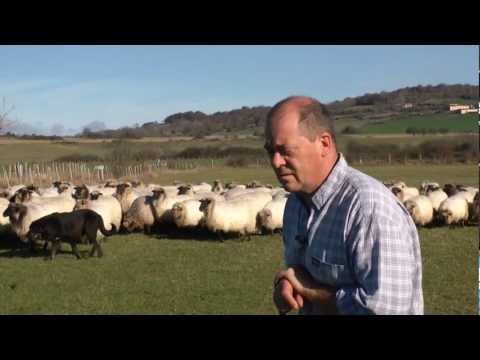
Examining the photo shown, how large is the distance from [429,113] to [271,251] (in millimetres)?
49161

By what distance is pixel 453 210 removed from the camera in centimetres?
1823

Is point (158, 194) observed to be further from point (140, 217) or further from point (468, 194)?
point (468, 194)

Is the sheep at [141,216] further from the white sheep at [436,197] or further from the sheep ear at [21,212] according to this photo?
the white sheep at [436,197]

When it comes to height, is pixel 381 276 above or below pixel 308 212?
below

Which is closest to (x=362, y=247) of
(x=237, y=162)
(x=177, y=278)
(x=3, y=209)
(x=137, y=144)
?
(x=177, y=278)

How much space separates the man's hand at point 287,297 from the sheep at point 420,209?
16.0m

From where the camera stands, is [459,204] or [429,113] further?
[429,113]

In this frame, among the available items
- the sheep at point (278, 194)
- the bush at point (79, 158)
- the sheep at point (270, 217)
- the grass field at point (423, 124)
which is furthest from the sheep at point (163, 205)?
the bush at point (79, 158)

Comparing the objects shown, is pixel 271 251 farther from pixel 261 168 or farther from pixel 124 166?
pixel 261 168

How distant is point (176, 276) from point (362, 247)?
32.5 ft

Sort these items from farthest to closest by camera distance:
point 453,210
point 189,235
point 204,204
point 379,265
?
point 453,210 < point 189,235 < point 204,204 < point 379,265

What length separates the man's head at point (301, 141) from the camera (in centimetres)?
251
